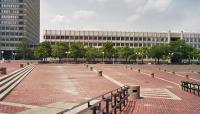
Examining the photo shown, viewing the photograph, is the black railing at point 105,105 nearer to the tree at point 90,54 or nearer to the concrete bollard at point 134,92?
the concrete bollard at point 134,92

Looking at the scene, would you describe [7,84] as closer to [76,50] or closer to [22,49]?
[76,50]

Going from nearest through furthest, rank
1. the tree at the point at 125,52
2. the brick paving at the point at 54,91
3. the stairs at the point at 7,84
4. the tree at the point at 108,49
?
1. the brick paving at the point at 54,91
2. the stairs at the point at 7,84
3. the tree at the point at 108,49
4. the tree at the point at 125,52

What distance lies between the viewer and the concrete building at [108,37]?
6722 inches

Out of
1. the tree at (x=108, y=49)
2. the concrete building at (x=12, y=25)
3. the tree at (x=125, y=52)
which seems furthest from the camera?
the concrete building at (x=12, y=25)

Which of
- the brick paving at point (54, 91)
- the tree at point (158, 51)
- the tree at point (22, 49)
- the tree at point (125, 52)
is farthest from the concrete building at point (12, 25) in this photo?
the brick paving at point (54, 91)

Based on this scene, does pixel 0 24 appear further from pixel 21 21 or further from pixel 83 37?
pixel 83 37

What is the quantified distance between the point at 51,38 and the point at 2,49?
2581cm

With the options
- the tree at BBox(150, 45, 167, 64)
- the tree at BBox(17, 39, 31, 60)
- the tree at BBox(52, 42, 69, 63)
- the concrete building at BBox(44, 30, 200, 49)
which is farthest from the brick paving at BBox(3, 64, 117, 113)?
the concrete building at BBox(44, 30, 200, 49)

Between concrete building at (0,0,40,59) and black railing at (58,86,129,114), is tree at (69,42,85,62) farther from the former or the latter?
black railing at (58,86,129,114)

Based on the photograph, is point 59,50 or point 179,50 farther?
point 179,50

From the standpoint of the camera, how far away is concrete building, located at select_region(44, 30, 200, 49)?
560 ft

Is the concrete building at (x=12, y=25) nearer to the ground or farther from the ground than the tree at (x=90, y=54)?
farther from the ground

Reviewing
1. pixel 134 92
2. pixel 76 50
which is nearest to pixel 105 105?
pixel 134 92

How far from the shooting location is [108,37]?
175500 millimetres
